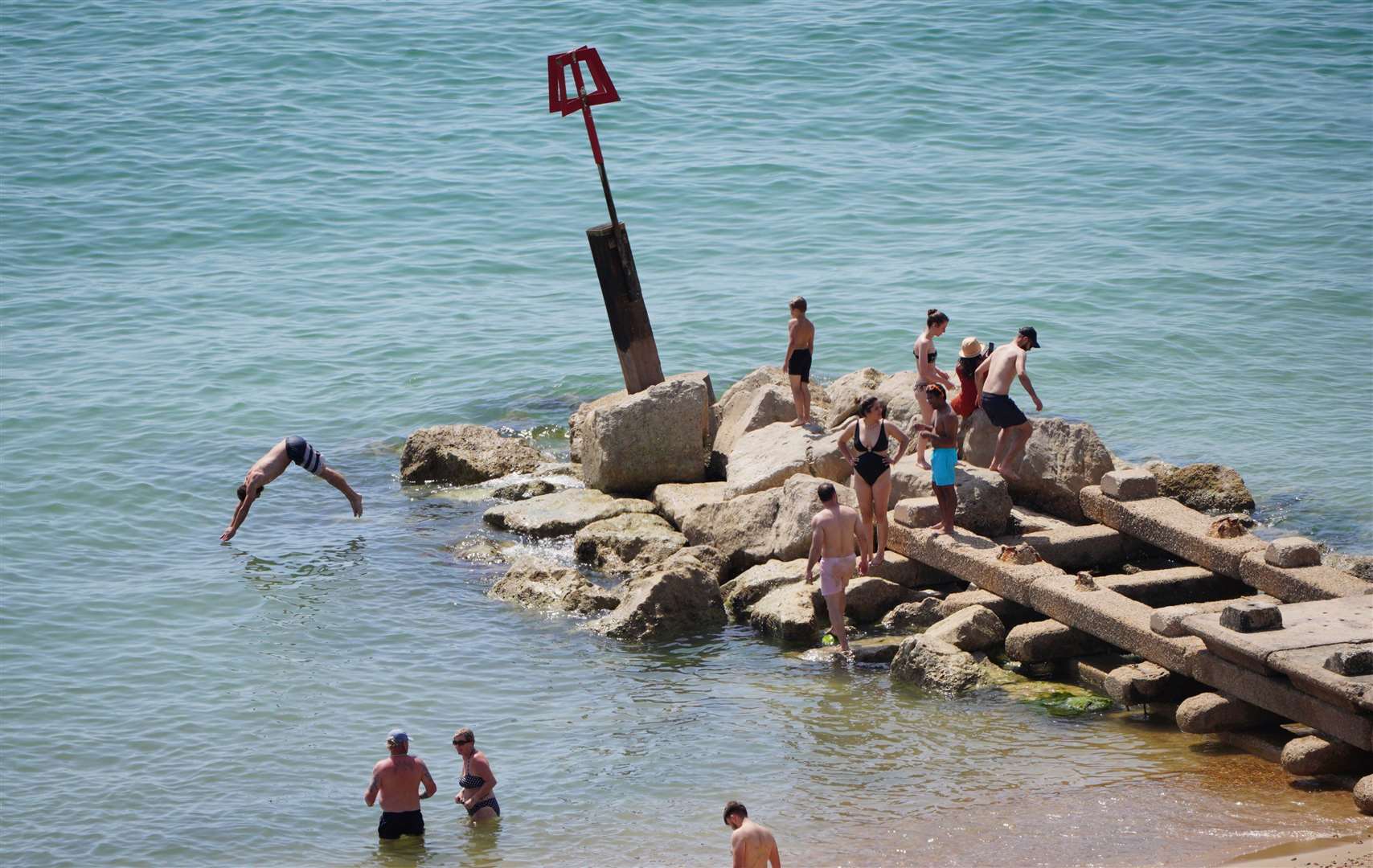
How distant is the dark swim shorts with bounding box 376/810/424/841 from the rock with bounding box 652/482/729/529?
5239 millimetres

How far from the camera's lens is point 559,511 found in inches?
625

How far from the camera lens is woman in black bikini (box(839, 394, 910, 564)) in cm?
1331

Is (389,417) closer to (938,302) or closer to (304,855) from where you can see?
(938,302)

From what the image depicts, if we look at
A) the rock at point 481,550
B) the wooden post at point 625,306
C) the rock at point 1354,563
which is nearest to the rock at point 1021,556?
the rock at point 1354,563

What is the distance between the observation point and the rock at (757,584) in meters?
13.6

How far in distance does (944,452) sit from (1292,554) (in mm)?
2918

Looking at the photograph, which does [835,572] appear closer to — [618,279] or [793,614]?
[793,614]

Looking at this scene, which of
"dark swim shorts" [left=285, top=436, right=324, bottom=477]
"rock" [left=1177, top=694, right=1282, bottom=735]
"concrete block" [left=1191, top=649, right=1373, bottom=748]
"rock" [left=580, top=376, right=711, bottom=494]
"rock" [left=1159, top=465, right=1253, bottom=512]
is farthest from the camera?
"dark swim shorts" [left=285, top=436, right=324, bottom=477]

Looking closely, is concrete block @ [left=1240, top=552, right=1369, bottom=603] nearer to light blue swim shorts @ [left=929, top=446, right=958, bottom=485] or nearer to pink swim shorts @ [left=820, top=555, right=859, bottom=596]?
light blue swim shorts @ [left=929, top=446, right=958, bottom=485]

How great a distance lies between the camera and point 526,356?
2264 centimetres

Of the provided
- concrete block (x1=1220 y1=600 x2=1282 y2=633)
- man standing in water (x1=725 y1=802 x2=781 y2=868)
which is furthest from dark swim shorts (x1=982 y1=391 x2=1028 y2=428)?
man standing in water (x1=725 y1=802 x2=781 y2=868)

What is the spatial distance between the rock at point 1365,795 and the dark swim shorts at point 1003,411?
5.03m

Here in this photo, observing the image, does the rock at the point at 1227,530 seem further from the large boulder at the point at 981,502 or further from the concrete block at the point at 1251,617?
the concrete block at the point at 1251,617

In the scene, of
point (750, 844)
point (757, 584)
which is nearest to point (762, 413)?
point (757, 584)
